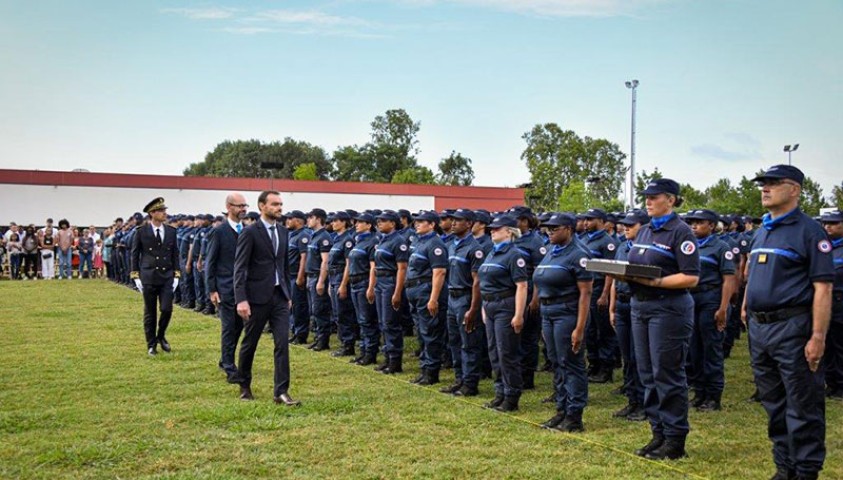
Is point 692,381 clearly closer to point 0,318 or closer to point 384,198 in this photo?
point 0,318

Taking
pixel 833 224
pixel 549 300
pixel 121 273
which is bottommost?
pixel 121 273

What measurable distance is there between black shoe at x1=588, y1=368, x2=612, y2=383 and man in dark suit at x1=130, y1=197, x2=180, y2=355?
19.9 ft

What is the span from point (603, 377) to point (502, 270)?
10.1 ft

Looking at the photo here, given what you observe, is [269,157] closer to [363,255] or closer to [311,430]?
[363,255]

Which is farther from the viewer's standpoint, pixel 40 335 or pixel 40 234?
pixel 40 234

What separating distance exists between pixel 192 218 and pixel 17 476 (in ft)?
48.6

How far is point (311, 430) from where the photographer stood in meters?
7.11

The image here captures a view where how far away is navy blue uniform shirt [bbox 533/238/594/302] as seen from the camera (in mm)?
7355

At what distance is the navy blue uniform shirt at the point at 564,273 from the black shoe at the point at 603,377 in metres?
3.08

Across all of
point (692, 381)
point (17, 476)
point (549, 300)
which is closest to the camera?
point (17, 476)

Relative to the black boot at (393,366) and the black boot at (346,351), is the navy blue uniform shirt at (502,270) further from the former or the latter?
the black boot at (346,351)

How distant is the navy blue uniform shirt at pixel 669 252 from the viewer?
6301 mm

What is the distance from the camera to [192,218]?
20.1 metres

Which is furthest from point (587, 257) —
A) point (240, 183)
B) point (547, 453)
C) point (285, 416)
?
point (240, 183)
